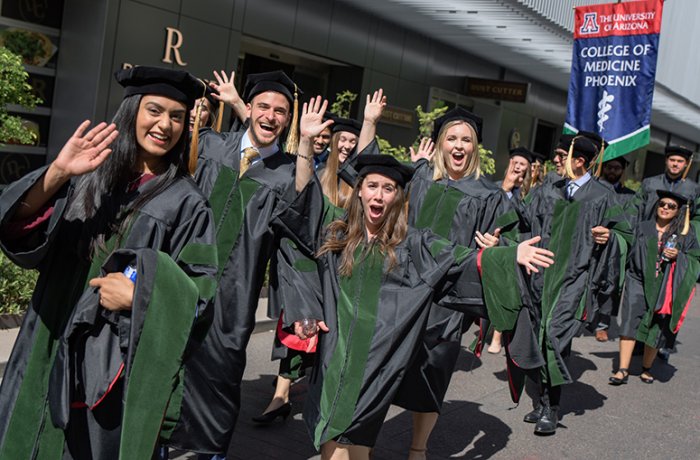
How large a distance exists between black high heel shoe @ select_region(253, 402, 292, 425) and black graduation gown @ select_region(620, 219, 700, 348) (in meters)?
4.12

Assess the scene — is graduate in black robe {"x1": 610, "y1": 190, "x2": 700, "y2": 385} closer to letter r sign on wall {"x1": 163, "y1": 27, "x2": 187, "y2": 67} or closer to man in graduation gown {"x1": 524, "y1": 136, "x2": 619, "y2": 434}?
man in graduation gown {"x1": 524, "y1": 136, "x2": 619, "y2": 434}

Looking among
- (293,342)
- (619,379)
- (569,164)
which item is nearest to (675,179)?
(619,379)

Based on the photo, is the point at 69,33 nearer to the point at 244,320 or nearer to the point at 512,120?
the point at 244,320

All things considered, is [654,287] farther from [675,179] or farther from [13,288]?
[13,288]

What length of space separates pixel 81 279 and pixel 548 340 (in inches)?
193

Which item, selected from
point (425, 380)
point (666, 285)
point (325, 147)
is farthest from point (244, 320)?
point (666, 285)

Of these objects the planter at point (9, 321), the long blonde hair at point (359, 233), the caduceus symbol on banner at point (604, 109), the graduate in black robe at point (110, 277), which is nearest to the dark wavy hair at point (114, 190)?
the graduate in black robe at point (110, 277)

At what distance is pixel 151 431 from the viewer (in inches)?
119

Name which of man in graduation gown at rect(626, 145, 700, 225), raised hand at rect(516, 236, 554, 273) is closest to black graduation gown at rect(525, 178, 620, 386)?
man in graduation gown at rect(626, 145, 700, 225)

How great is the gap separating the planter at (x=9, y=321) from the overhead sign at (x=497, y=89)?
1292 centimetres

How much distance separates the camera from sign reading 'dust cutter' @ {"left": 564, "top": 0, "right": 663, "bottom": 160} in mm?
10844

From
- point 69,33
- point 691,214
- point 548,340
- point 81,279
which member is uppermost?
point 69,33

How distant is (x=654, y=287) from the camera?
9.25 meters

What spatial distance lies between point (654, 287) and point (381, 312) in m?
5.65
